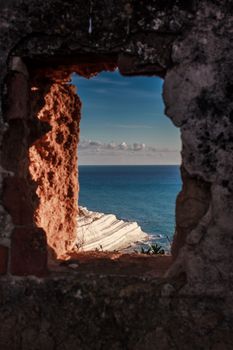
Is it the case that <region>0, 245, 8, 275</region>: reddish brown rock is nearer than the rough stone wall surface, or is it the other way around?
the rough stone wall surface

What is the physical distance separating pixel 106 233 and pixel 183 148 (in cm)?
1605

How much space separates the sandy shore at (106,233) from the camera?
16297mm

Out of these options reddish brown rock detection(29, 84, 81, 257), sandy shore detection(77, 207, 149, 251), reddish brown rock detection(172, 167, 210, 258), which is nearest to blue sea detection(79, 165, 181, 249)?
sandy shore detection(77, 207, 149, 251)

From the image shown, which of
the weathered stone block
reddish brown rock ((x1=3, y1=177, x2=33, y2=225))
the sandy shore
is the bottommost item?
the sandy shore

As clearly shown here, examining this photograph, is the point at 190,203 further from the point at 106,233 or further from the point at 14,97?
the point at 106,233

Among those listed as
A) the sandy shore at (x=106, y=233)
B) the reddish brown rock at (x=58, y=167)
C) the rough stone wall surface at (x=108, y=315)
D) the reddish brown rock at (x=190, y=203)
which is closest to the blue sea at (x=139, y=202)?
the sandy shore at (x=106, y=233)

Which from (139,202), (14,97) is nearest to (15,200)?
(14,97)

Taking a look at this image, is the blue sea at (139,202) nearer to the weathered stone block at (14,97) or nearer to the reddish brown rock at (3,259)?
the reddish brown rock at (3,259)

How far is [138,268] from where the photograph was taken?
3072mm

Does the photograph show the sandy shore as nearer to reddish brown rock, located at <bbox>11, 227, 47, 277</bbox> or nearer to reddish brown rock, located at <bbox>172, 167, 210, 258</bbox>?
reddish brown rock, located at <bbox>11, 227, 47, 277</bbox>

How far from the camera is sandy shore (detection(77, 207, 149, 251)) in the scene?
16.3m

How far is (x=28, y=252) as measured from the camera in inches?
115

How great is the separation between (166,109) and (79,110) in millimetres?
1524

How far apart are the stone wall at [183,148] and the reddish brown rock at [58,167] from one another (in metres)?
0.58
